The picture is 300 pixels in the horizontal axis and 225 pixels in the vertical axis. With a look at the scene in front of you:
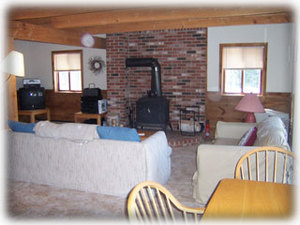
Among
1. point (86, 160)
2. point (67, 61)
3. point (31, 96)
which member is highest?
point (67, 61)

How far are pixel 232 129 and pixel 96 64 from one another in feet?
14.6

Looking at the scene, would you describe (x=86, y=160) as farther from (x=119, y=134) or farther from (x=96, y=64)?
(x=96, y=64)

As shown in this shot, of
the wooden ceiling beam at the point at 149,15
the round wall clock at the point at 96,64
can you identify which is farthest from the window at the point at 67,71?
the wooden ceiling beam at the point at 149,15

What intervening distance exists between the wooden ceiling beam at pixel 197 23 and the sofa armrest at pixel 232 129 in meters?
1.86

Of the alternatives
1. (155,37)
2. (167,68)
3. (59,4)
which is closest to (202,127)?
(167,68)

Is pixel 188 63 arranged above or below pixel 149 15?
below

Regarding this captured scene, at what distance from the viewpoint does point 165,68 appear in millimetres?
6668

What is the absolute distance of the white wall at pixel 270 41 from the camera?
575 cm

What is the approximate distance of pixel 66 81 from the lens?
8.20m

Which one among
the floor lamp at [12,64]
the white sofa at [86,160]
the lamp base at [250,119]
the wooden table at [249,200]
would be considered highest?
the floor lamp at [12,64]

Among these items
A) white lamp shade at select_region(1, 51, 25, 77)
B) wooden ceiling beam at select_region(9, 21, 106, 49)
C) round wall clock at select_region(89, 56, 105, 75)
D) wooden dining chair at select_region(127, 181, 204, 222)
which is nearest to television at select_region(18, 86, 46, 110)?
round wall clock at select_region(89, 56, 105, 75)

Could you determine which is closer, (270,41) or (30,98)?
(270,41)

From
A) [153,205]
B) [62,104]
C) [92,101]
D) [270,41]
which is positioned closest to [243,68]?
[270,41]

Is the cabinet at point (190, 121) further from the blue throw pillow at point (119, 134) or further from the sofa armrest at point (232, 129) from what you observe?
the blue throw pillow at point (119, 134)
